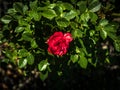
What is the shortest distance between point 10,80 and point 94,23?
270 centimetres

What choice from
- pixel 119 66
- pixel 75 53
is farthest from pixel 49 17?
pixel 119 66

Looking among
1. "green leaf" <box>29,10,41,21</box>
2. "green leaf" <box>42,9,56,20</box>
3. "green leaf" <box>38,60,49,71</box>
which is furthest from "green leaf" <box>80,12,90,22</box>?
"green leaf" <box>38,60,49,71</box>

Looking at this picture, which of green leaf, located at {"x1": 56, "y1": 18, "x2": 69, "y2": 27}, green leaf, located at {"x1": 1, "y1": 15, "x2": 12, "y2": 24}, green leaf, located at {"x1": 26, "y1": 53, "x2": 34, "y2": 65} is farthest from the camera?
green leaf, located at {"x1": 1, "y1": 15, "x2": 12, "y2": 24}

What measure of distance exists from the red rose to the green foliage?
6 centimetres

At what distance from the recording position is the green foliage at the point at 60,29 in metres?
2.22

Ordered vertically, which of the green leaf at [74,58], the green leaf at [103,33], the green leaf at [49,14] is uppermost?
the green leaf at [49,14]

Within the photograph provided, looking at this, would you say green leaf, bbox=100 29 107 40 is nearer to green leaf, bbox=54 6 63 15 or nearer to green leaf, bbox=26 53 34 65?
green leaf, bbox=54 6 63 15

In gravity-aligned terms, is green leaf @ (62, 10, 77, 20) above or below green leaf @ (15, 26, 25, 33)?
above

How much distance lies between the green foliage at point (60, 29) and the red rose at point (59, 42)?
6cm

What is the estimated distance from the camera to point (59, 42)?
2176 mm

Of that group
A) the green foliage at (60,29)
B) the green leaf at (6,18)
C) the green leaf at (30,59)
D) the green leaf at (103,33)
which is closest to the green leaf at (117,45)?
the green foliage at (60,29)

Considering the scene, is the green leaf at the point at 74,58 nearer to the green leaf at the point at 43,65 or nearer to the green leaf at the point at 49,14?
the green leaf at the point at 43,65

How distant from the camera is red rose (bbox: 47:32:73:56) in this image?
A: 2156 millimetres

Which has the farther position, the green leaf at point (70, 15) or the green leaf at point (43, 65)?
the green leaf at point (43, 65)
